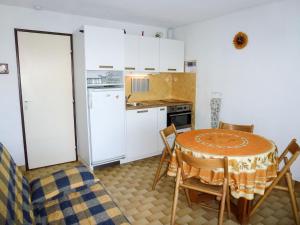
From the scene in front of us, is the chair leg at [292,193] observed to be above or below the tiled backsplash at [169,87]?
below

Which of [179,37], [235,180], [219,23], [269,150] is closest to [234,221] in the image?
[235,180]

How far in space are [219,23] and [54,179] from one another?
334cm

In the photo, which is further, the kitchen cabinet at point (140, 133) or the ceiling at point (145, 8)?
the kitchen cabinet at point (140, 133)

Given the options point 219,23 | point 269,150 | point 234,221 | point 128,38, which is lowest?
point 234,221

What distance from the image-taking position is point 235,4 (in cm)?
309

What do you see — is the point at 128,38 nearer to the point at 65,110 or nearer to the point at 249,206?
the point at 65,110

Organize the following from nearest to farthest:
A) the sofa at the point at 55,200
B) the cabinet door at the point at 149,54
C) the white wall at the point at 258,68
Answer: the sofa at the point at 55,200 < the white wall at the point at 258,68 < the cabinet door at the point at 149,54

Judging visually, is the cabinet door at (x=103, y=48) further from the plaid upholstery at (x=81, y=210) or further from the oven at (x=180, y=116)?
the plaid upholstery at (x=81, y=210)

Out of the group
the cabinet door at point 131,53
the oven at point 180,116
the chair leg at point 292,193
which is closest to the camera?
the chair leg at point 292,193

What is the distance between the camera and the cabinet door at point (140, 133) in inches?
149

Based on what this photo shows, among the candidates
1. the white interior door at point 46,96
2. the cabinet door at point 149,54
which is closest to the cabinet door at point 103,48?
the cabinet door at point 149,54

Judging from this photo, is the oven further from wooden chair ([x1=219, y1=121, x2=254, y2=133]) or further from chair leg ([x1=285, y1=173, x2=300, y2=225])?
chair leg ([x1=285, y1=173, x2=300, y2=225])

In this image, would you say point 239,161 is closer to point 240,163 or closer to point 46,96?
point 240,163

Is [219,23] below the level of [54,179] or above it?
above
